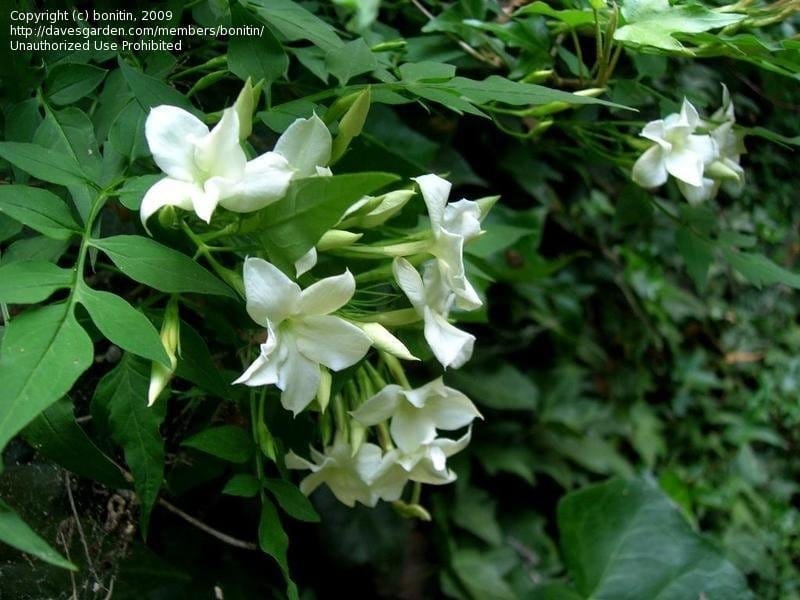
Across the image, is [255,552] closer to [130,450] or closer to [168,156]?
[130,450]

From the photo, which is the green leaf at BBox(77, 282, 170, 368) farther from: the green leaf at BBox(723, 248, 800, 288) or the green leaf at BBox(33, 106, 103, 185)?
the green leaf at BBox(723, 248, 800, 288)

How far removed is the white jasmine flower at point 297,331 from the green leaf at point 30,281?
113 mm

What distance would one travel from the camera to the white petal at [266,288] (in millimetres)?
490

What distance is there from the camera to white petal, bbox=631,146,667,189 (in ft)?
2.50

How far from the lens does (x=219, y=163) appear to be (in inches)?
19.8

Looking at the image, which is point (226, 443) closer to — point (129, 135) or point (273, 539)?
point (273, 539)

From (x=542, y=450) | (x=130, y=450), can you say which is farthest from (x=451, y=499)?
(x=130, y=450)

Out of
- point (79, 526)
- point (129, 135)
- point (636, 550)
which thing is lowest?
point (636, 550)

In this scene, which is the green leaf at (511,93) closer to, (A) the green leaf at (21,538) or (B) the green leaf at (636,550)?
(A) the green leaf at (21,538)

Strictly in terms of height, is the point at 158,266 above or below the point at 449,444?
above

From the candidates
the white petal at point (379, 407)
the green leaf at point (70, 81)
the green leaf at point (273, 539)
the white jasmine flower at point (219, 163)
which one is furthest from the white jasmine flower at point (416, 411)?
the green leaf at point (70, 81)

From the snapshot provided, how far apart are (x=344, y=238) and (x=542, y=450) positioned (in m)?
1.10

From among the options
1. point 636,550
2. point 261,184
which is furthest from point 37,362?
point 636,550

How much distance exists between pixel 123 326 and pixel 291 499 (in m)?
0.21
